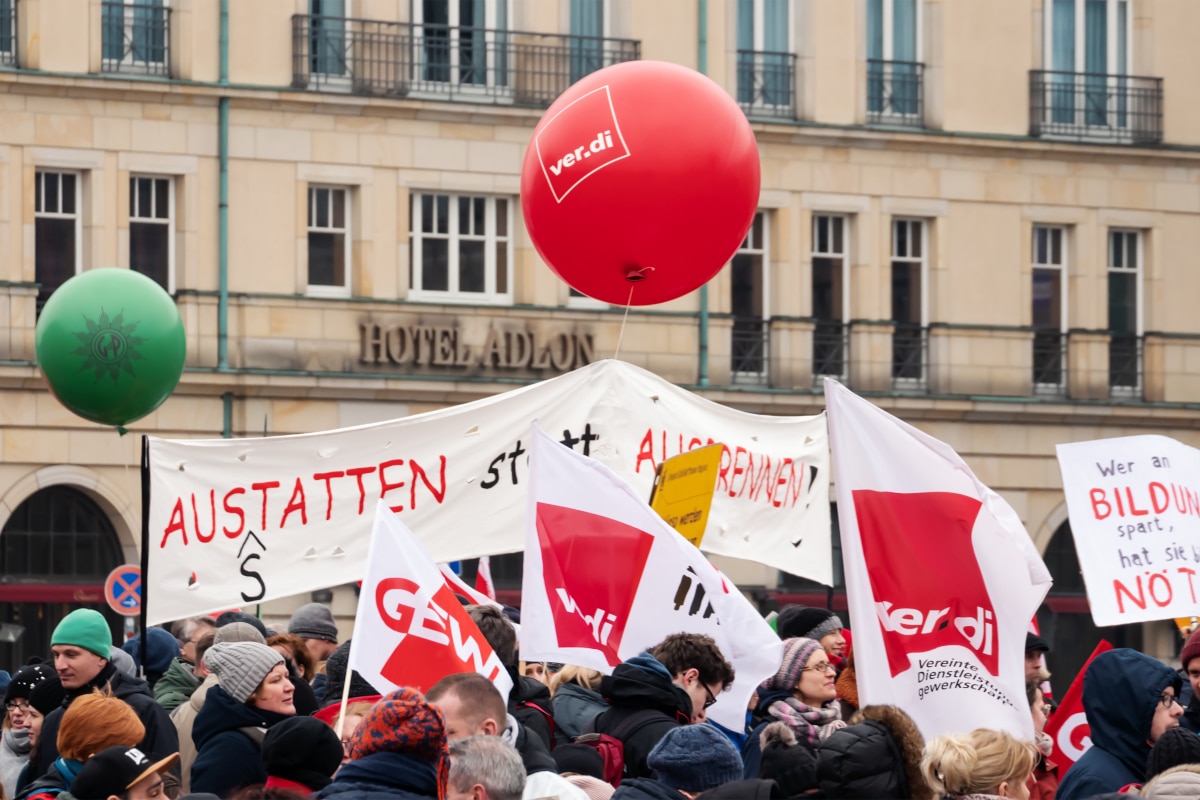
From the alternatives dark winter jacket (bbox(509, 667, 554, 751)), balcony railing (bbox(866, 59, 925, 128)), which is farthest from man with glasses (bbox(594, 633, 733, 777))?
balcony railing (bbox(866, 59, 925, 128))

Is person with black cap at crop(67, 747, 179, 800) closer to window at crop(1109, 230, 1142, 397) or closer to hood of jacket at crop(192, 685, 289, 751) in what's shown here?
hood of jacket at crop(192, 685, 289, 751)

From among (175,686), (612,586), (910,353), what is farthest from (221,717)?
(910,353)

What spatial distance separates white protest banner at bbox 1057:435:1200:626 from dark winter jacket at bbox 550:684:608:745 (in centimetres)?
250

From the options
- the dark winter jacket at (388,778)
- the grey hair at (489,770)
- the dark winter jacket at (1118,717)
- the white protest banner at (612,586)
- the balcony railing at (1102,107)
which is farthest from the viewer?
the balcony railing at (1102,107)

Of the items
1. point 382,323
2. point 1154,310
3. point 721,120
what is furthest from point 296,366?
point 721,120

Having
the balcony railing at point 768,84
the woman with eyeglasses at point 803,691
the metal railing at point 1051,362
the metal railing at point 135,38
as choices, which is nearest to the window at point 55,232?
the metal railing at point 135,38

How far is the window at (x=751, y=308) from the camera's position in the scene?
28719 mm

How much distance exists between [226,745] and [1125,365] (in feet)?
80.4

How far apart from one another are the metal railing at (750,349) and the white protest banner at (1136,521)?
58.6 feet

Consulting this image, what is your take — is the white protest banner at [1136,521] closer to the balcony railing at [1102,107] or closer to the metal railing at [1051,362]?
the metal railing at [1051,362]

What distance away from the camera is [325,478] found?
10945 millimetres

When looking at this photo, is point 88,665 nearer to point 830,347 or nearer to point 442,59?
point 442,59

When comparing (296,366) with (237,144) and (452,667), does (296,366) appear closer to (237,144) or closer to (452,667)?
(237,144)

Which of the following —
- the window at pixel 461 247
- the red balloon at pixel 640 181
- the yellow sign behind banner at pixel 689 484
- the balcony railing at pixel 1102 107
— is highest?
the balcony railing at pixel 1102 107
